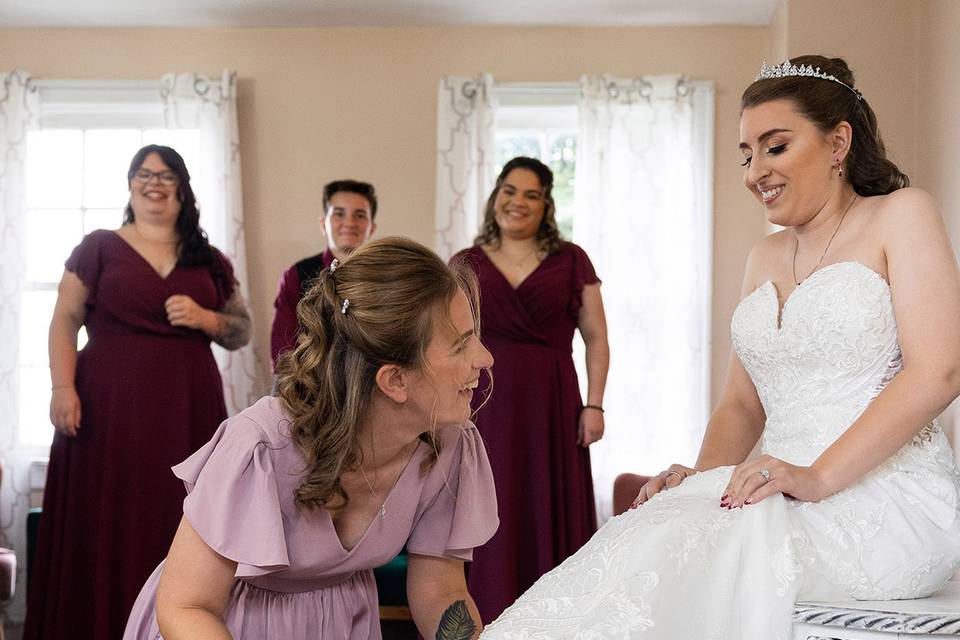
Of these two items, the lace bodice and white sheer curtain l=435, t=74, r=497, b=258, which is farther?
white sheer curtain l=435, t=74, r=497, b=258

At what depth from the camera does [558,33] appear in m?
5.19

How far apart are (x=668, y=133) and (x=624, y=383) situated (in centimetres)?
112

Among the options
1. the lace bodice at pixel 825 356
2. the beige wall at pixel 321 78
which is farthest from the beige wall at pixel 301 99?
the lace bodice at pixel 825 356

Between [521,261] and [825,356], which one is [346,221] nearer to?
[521,261]

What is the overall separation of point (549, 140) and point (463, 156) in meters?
0.46

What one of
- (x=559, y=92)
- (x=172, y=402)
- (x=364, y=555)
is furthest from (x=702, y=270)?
(x=364, y=555)

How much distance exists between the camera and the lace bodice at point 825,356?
1.83 metres

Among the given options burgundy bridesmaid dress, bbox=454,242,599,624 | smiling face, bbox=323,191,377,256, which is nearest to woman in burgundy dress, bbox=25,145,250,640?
smiling face, bbox=323,191,377,256

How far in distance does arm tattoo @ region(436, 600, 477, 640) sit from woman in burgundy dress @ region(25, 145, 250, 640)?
2584mm

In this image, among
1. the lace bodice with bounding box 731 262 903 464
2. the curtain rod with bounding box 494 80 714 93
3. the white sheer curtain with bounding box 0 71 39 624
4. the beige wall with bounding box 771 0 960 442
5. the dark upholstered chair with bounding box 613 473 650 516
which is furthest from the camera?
the curtain rod with bounding box 494 80 714 93

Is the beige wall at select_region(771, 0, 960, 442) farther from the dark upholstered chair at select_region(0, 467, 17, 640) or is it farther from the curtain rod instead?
the dark upholstered chair at select_region(0, 467, 17, 640)

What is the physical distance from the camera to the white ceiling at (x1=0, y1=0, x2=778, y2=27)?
16.0 feet

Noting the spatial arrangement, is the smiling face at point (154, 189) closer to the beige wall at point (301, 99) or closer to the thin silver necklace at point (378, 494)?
the beige wall at point (301, 99)

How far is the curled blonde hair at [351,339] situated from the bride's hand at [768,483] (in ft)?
1.57
